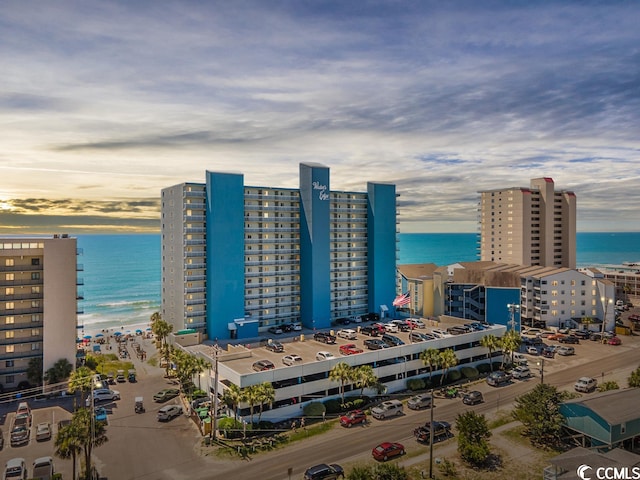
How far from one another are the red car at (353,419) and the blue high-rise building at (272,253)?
33.4 m

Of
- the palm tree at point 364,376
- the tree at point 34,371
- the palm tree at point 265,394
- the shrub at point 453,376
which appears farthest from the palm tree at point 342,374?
the tree at point 34,371

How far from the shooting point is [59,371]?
194 ft

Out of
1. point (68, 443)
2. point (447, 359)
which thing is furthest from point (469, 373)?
point (68, 443)

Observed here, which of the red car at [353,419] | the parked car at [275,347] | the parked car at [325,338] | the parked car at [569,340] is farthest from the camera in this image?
the parked car at [569,340]

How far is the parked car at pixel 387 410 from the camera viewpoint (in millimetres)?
50250

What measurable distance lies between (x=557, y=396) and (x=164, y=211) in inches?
2768

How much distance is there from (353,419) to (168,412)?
20907mm

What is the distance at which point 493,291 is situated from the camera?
85.4 metres

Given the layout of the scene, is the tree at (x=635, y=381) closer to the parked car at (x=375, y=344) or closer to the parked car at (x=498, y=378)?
the parked car at (x=498, y=378)

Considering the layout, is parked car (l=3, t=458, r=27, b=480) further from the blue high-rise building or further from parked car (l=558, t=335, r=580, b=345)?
parked car (l=558, t=335, r=580, b=345)

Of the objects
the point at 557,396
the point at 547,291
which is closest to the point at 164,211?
the point at 557,396

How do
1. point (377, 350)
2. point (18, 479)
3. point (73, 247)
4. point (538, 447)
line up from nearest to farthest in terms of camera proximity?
point (18, 479), point (538, 447), point (377, 350), point (73, 247)

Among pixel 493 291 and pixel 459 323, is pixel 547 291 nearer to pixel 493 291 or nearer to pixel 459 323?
pixel 493 291

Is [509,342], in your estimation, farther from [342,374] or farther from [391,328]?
[342,374]
